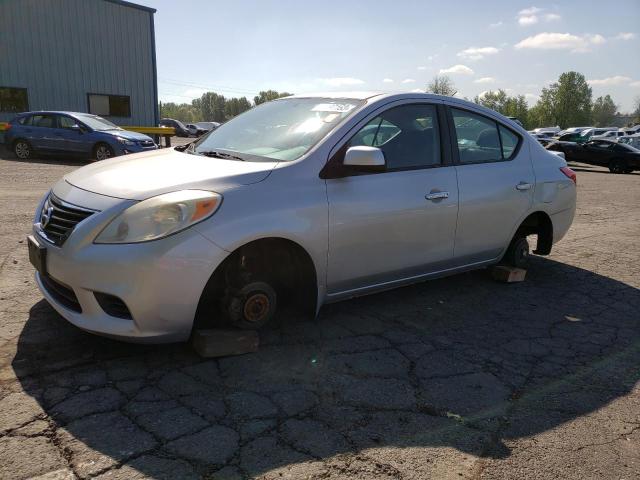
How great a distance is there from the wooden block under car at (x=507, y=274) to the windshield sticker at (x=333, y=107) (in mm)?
2276

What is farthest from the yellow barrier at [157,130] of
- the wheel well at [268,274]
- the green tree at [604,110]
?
the green tree at [604,110]

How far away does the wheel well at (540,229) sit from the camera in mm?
5062

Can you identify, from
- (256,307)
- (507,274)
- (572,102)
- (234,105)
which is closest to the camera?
(256,307)

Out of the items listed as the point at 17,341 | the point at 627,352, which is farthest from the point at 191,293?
the point at 627,352

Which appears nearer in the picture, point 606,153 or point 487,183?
point 487,183

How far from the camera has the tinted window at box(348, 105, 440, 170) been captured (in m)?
3.72

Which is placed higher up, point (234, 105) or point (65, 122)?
point (234, 105)

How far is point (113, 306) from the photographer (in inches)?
111

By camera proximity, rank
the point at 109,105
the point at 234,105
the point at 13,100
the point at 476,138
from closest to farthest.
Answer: the point at 476,138
the point at 13,100
the point at 109,105
the point at 234,105

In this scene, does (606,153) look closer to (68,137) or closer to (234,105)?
(68,137)

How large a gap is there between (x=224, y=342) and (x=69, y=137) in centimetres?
1409

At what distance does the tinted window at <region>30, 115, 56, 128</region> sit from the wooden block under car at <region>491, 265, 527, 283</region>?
14.4 m

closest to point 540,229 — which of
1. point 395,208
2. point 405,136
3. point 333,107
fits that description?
point 405,136

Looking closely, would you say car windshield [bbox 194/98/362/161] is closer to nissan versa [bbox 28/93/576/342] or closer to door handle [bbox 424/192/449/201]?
nissan versa [bbox 28/93/576/342]
